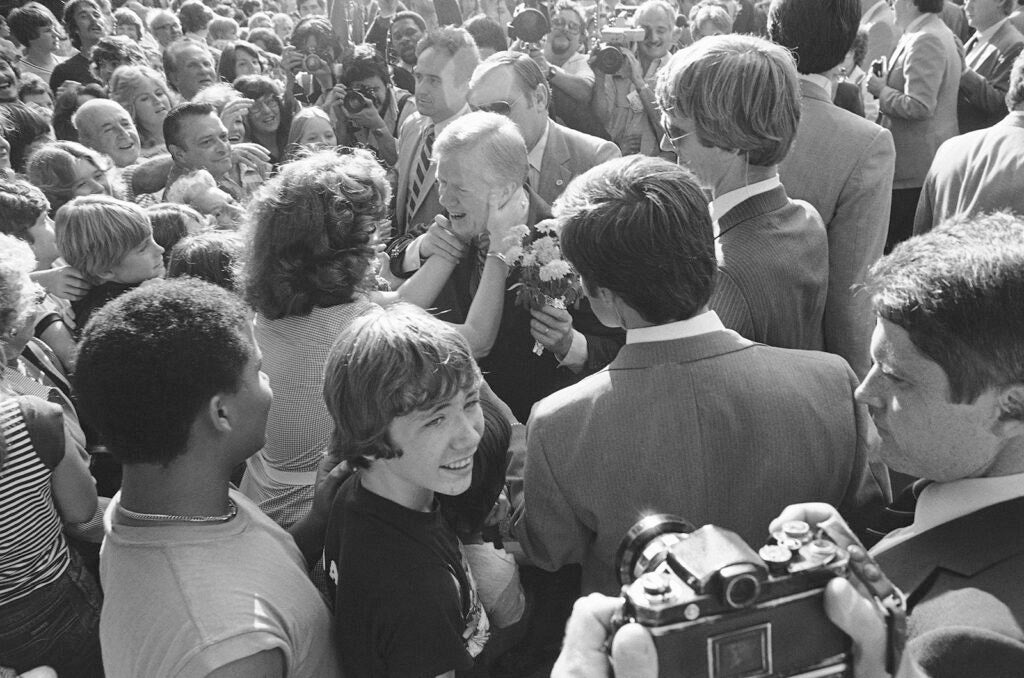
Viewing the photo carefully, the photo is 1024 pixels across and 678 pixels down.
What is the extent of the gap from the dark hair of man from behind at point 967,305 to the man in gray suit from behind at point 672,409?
0.35 meters

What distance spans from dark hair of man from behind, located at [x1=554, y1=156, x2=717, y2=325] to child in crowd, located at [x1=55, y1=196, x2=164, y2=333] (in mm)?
1970

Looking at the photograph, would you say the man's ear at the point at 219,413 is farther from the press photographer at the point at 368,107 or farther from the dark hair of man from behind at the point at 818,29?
the press photographer at the point at 368,107

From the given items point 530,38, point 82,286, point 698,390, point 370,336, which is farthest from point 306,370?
point 530,38

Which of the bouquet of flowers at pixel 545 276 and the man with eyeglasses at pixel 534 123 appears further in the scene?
the man with eyeglasses at pixel 534 123

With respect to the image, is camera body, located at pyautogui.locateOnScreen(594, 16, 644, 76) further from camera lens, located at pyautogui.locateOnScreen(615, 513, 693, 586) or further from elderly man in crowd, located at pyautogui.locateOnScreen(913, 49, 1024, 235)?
camera lens, located at pyautogui.locateOnScreen(615, 513, 693, 586)

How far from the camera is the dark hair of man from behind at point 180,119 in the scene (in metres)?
4.37

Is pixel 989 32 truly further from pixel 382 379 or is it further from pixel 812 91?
pixel 382 379

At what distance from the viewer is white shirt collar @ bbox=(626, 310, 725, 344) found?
1.69 metres

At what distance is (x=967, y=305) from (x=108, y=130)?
15.4 ft

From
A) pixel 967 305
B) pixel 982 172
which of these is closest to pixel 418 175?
pixel 982 172

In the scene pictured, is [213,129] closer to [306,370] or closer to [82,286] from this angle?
[82,286]

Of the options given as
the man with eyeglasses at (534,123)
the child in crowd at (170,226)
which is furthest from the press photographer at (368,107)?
the child in crowd at (170,226)

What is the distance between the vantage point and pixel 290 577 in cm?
154

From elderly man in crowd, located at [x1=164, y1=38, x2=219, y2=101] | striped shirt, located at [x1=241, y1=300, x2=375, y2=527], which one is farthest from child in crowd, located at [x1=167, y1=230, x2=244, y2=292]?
elderly man in crowd, located at [x1=164, y1=38, x2=219, y2=101]
